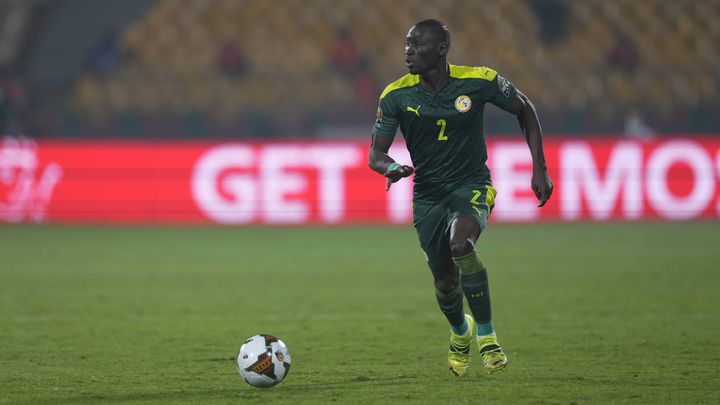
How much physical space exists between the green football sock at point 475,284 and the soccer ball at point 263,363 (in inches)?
46.1

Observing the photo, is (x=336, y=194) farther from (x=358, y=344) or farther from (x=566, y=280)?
(x=358, y=344)

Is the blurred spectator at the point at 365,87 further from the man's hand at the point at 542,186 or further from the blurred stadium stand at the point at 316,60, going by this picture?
the man's hand at the point at 542,186

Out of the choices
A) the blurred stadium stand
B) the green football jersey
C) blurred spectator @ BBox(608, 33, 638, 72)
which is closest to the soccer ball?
the green football jersey

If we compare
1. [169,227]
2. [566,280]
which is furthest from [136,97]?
[566,280]

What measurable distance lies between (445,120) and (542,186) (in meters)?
0.72

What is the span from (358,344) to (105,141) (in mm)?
13788

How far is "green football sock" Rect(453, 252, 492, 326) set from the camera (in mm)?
6784

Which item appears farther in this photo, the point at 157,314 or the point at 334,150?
the point at 334,150

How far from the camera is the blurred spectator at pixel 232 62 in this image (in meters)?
22.8

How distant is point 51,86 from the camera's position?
23.3 m

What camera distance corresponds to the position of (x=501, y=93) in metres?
7.12

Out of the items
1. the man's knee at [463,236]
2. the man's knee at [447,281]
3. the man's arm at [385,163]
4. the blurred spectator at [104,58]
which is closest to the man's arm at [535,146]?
the man's knee at [463,236]

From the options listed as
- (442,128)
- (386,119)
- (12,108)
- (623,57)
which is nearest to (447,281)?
(442,128)

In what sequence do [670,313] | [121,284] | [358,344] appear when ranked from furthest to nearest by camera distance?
[121,284], [670,313], [358,344]
